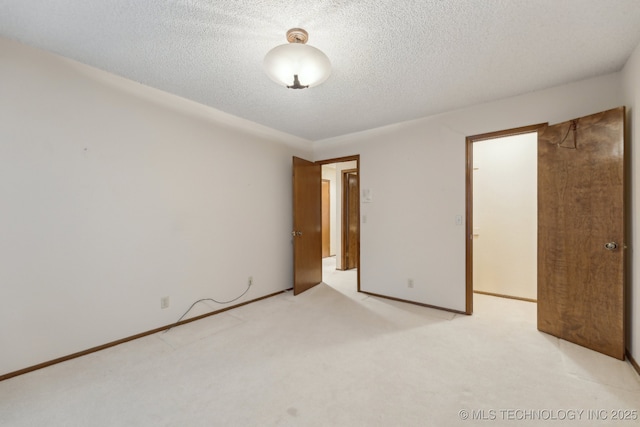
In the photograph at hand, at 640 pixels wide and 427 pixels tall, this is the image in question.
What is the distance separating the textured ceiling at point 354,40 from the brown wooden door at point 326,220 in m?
4.12

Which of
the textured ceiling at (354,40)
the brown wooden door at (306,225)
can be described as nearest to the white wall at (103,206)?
the textured ceiling at (354,40)

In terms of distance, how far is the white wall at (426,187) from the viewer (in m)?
2.74

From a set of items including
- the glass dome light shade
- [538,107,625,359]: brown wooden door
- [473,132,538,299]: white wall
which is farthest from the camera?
[473,132,538,299]: white wall

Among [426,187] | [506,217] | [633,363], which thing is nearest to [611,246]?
[633,363]

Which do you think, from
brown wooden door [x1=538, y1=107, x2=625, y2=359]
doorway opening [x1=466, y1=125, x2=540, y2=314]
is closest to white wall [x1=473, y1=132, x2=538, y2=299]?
doorway opening [x1=466, y1=125, x2=540, y2=314]

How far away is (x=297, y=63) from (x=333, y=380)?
2.17 metres

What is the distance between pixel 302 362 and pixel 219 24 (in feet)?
8.28

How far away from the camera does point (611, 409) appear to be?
1585 mm

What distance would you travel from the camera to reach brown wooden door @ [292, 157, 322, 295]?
3.96 m

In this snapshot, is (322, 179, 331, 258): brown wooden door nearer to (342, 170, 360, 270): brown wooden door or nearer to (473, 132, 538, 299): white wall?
(342, 170, 360, 270): brown wooden door

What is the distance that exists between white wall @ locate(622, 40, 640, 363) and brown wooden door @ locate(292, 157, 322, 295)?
11.0ft

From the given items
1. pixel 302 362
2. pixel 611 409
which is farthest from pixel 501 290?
pixel 302 362

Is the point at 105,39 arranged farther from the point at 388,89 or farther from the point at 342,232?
the point at 342,232

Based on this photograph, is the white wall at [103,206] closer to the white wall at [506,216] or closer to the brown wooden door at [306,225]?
the brown wooden door at [306,225]
